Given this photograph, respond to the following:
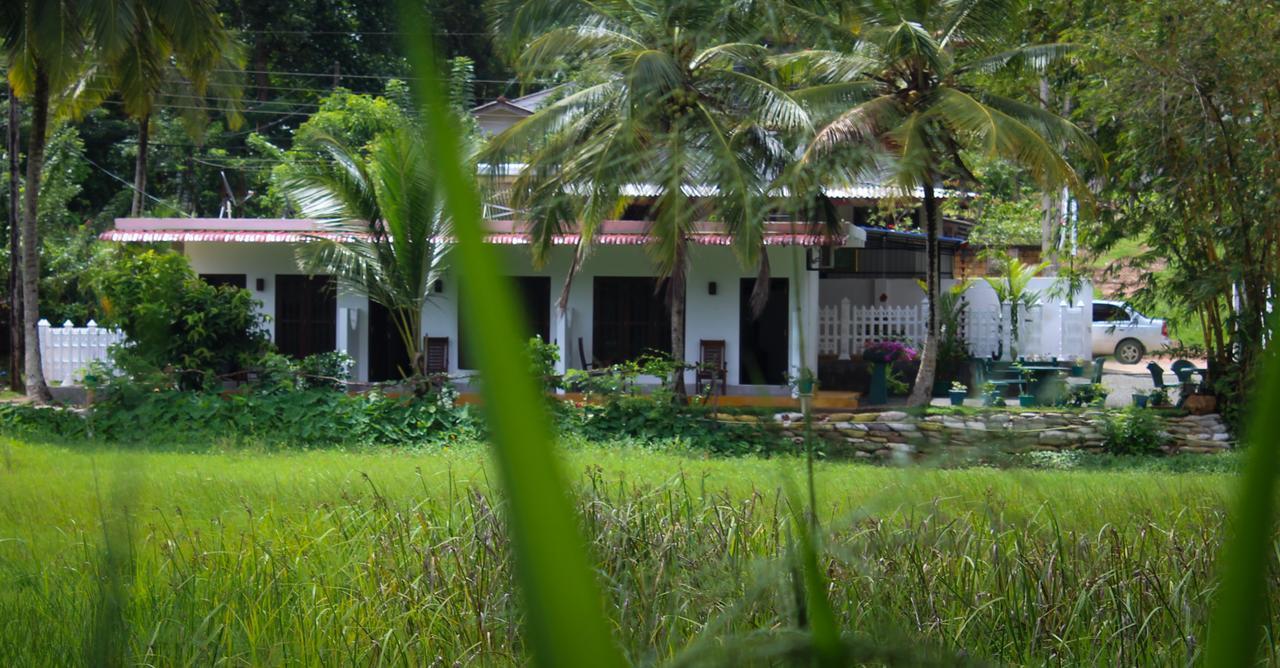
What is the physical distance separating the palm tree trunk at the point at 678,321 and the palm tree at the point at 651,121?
0.03 m

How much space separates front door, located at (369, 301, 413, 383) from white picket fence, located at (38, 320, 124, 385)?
3741 millimetres

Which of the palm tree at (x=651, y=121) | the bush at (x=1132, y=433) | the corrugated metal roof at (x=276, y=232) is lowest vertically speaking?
the bush at (x=1132, y=433)

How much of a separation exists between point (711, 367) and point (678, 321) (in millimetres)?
759

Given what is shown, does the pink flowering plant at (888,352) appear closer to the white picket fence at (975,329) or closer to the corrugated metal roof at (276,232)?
the white picket fence at (975,329)

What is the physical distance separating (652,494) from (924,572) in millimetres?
1340

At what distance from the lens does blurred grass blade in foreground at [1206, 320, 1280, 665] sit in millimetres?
Result: 259

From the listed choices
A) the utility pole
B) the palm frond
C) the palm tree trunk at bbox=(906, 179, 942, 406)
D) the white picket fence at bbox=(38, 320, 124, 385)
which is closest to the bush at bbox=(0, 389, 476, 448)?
the white picket fence at bbox=(38, 320, 124, 385)

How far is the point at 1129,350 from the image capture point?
2252 cm

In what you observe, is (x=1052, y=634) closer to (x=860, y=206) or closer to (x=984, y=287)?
(x=860, y=206)

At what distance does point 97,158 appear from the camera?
90.2 feet

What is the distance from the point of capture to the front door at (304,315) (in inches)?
629

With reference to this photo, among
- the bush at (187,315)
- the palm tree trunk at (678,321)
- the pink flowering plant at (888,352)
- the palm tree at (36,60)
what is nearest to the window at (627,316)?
the palm tree trunk at (678,321)

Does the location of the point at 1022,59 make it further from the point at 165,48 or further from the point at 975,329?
the point at 165,48

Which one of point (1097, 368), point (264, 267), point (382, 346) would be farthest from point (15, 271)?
point (1097, 368)
